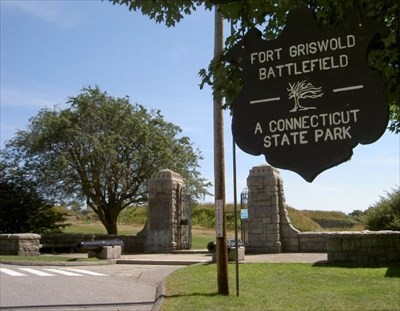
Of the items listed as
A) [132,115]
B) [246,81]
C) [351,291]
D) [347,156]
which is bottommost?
[351,291]

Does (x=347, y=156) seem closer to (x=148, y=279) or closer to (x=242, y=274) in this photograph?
(x=242, y=274)

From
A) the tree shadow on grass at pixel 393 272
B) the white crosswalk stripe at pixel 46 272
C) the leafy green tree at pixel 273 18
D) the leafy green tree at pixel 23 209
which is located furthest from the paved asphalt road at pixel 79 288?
the leafy green tree at pixel 23 209

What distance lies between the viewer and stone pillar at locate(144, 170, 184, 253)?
1015 inches

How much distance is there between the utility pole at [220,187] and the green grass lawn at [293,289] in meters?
0.41

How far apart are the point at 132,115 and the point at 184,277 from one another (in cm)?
2207

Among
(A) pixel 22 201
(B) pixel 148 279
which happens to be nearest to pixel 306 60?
(B) pixel 148 279

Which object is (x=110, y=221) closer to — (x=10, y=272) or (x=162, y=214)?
(x=162, y=214)

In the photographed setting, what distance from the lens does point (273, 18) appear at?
4.81 m

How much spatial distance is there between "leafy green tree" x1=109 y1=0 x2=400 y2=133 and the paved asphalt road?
6.34 meters

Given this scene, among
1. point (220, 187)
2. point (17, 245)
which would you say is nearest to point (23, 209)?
point (17, 245)

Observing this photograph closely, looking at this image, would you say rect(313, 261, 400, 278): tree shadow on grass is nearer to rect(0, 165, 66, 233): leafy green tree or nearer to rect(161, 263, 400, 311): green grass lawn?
rect(161, 263, 400, 311): green grass lawn

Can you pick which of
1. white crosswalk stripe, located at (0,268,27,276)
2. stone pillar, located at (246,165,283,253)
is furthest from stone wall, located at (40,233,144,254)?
white crosswalk stripe, located at (0,268,27,276)

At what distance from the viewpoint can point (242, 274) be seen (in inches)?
539

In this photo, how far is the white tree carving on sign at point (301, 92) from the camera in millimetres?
3417
